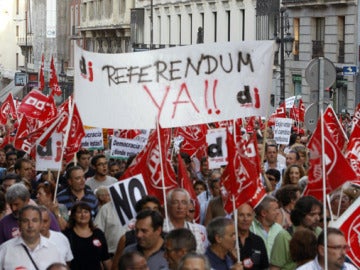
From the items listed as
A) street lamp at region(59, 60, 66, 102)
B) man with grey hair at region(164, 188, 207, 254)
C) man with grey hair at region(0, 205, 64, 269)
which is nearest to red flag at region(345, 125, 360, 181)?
man with grey hair at region(164, 188, 207, 254)

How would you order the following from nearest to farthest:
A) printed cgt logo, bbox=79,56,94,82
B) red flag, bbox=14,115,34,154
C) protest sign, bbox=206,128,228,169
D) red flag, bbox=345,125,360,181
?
printed cgt logo, bbox=79,56,94,82 < red flag, bbox=345,125,360,181 < protest sign, bbox=206,128,228,169 < red flag, bbox=14,115,34,154

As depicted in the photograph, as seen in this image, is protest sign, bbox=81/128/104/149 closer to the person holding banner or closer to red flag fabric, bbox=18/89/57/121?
red flag fabric, bbox=18/89/57/121

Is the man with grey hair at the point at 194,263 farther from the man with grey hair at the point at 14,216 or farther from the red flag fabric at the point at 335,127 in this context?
the red flag fabric at the point at 335,127

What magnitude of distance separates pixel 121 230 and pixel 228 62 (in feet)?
7.24

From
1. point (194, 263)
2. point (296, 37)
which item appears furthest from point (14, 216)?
point (296, 37)

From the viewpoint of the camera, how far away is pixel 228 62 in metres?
13.7

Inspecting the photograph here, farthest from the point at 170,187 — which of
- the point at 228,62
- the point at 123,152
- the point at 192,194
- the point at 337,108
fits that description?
the point at 337,108

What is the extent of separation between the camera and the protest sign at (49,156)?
16.1 meters

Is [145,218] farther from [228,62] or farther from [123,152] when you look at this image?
[123,152]

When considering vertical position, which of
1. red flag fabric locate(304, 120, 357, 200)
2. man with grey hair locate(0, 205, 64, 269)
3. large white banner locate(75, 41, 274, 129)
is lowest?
man with grey hair locate(0, 205, 64, 269)

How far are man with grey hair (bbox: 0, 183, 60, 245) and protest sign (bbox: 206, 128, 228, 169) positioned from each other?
4.10 meters

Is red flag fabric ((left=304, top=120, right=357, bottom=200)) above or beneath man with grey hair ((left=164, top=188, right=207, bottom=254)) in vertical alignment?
above

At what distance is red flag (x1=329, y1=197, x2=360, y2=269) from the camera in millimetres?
10305

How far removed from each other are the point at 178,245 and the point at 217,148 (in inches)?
261
